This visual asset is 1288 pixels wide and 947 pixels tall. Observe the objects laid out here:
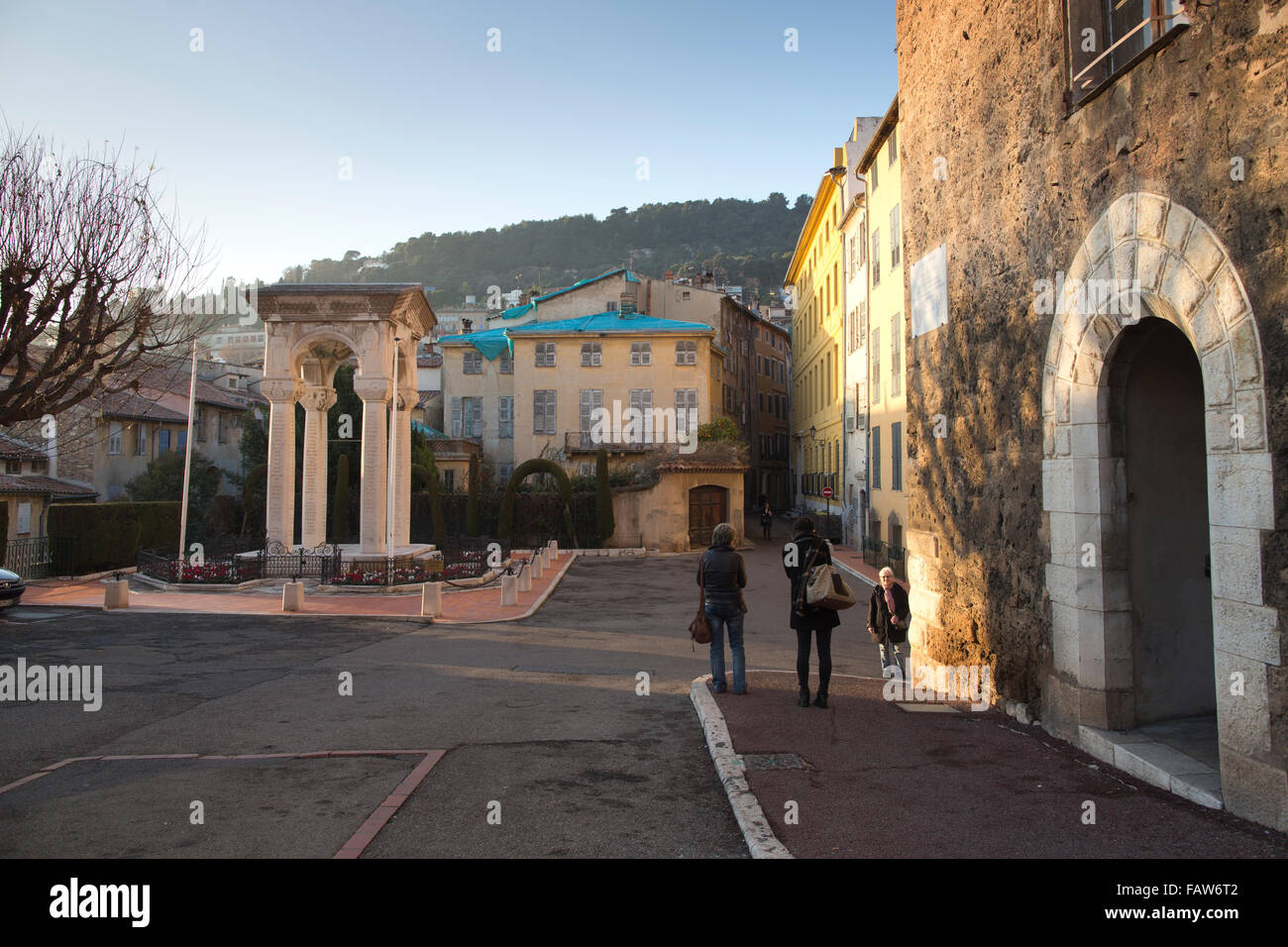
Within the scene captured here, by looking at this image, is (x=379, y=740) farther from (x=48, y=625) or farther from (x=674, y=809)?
(x=48, y=625)

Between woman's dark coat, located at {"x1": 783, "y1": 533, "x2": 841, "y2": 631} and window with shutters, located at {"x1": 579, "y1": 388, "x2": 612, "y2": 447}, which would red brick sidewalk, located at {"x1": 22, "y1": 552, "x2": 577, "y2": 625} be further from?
window with shutters, located at {"x1": 579, "y1": 388, "x2": 612, "y2": 447}

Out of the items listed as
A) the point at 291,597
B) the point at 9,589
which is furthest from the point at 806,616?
the point at 9,589

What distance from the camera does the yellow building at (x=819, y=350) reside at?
119ft

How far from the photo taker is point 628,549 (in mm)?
32375

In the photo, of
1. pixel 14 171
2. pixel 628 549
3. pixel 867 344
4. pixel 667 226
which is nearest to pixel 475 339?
pixel 628 549

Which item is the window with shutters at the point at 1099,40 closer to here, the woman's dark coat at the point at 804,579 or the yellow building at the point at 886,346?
the woman's dark coat at the point at 804,579

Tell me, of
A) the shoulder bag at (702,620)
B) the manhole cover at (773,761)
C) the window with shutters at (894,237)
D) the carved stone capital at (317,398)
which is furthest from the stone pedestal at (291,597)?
the window with shutters at (894,237)

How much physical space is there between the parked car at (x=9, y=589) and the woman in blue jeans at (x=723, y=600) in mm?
15237

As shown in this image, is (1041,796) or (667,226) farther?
(667,226)

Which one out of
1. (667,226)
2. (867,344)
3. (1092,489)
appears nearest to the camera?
(1092,489)

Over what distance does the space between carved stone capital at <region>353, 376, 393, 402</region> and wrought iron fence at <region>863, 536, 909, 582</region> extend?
46.9 ft

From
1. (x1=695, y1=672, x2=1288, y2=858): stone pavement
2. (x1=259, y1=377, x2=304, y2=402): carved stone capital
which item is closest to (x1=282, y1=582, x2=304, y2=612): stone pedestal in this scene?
(x1=259, y1=377, x2=304, y2=402): carved stone capital

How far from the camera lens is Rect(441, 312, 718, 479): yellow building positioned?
4084 centimetres
